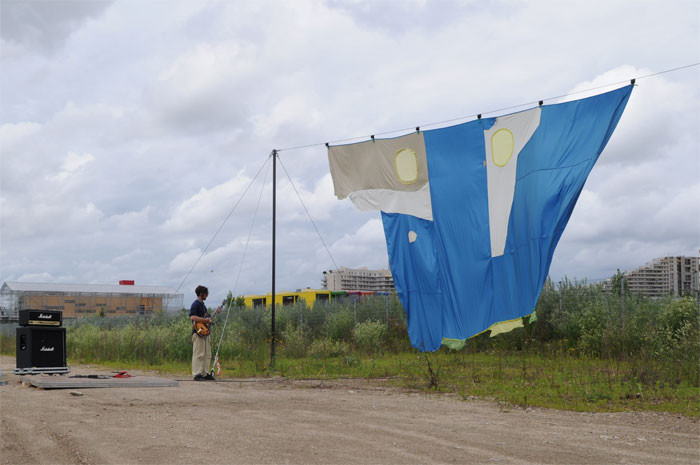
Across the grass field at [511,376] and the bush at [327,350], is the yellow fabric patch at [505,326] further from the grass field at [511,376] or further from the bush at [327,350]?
the bush at [327,350]

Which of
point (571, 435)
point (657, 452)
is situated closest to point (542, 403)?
point (571, 435)

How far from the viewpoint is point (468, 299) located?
8672 millimetres

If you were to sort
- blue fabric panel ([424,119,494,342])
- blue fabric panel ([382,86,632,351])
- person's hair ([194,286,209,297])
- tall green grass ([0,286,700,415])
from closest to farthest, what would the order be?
blue fabric panel ([382,86,632,351]) < blue fabric panel ([424,119,494,342]) < tall green grass ([0,286,700,415]) < person's hair ([194,286,209,297])

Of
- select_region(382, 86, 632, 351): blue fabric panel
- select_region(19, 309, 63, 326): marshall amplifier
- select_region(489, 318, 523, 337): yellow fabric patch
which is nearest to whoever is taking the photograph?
select_region(382, 86, 632, 351): blue fabric panel

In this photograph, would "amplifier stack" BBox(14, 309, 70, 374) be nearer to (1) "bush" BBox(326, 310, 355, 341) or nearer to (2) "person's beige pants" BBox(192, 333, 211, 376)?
(2) "person's beige pants" BBox(192, 333, 211, 376)

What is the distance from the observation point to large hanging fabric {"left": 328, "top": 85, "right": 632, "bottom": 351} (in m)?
7.84

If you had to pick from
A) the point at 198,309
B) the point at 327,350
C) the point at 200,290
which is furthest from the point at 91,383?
the point at 327,350

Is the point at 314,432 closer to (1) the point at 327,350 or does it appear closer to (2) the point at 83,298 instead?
(1) the point at 327,350

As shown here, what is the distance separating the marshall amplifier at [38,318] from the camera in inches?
516

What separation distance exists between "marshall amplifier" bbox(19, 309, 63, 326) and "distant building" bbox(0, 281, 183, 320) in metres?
45.9

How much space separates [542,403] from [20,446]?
632 centimetres

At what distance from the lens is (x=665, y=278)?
33594 mm

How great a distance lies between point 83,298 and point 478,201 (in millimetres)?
64161

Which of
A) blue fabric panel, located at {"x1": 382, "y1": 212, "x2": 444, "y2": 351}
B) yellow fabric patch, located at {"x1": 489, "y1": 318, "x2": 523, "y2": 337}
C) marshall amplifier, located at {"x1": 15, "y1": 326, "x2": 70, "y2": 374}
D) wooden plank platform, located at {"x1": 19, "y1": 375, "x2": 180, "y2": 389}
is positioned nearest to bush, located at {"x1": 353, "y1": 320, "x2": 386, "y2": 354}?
marshall amplifier, located at {"x1": 15, "y1": 326, "x2": 70, "y2": 374}
